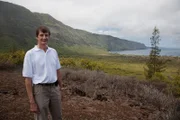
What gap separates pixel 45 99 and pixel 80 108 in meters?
3.51

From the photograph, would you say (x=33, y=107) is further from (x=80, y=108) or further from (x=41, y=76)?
(x=80, y=108)

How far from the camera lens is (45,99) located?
3.36 m

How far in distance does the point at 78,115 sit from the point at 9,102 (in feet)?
8.33

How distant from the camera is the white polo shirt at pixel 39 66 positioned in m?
3.20

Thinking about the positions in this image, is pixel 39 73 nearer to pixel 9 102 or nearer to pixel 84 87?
pixel 9 102

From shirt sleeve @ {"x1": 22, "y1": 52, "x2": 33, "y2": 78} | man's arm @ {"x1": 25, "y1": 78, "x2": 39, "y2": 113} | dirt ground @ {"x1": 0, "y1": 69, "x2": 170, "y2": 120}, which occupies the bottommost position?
dirt ground @ {"x1": 0, "y1": 69, "x2": 170, "y2": 120}

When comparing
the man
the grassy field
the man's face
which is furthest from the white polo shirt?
the grassy field

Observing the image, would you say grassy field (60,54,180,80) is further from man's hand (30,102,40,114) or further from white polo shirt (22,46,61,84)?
man's hand (30,102,40,114)

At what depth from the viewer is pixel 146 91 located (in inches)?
329

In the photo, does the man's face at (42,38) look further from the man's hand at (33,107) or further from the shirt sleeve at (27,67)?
the man's hand at (33,107)

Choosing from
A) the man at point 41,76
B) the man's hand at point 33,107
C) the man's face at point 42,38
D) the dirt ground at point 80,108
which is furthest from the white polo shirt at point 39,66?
the dirt ground at point 80,108

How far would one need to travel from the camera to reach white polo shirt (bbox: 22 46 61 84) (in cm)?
320

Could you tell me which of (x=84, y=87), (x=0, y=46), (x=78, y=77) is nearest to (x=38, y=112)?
(x=84, y=87)

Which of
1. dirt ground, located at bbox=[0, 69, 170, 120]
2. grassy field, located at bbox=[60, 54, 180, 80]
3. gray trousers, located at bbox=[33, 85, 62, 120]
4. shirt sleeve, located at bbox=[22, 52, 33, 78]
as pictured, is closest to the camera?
shirt sleeve, located at bbox=[22, 52, 33, 78]
